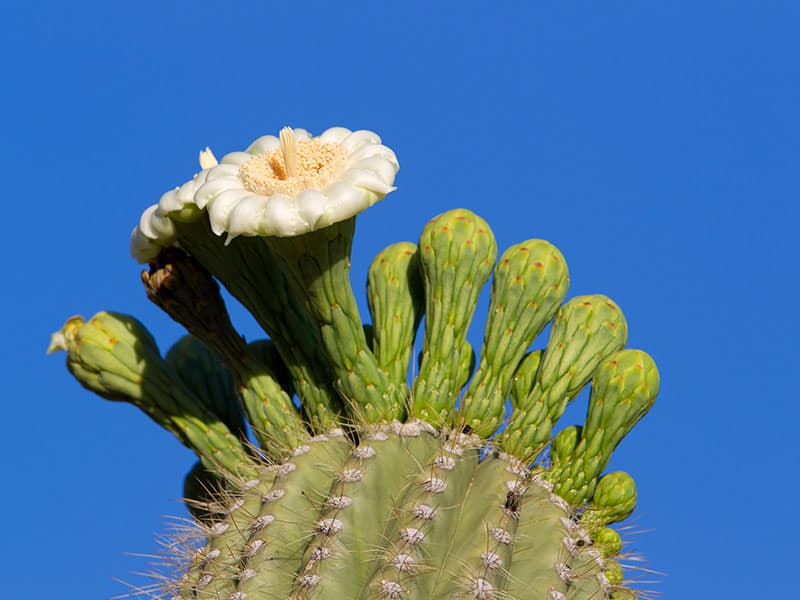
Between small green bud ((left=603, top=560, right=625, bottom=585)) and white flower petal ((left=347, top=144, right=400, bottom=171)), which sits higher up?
white flower petal ((left=347, top=144, right=400, bottom=171))

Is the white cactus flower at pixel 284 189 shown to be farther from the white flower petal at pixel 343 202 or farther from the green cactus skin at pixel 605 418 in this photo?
the green cactus skin at pixel 605 418

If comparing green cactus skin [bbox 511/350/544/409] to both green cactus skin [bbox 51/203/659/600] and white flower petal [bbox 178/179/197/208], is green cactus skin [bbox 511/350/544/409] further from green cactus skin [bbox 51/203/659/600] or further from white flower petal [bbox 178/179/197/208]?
white flower petal [bbox 178/179/197/208]

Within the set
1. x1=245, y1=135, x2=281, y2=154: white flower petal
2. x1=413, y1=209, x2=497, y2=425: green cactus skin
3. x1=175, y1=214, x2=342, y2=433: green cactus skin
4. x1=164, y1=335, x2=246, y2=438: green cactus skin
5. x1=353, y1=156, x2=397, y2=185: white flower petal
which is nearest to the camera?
x1=353, y1=156, x2=397, y2=185: white flower petal

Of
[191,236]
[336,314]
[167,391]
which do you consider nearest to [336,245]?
[336,314]

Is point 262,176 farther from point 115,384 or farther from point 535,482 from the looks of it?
point 535,482

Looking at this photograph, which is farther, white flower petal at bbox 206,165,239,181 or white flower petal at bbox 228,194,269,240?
white flower petal at bbox 206,165,239,181

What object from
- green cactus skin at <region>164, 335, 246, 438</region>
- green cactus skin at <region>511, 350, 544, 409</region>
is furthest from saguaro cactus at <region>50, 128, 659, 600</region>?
green cactus skin at <region>164, 335, 246, 438</region>

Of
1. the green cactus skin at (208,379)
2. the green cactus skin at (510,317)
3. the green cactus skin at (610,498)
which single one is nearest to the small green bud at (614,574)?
the green cactus skin at (610,498)

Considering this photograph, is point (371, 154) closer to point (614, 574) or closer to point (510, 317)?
point (510, 317)
